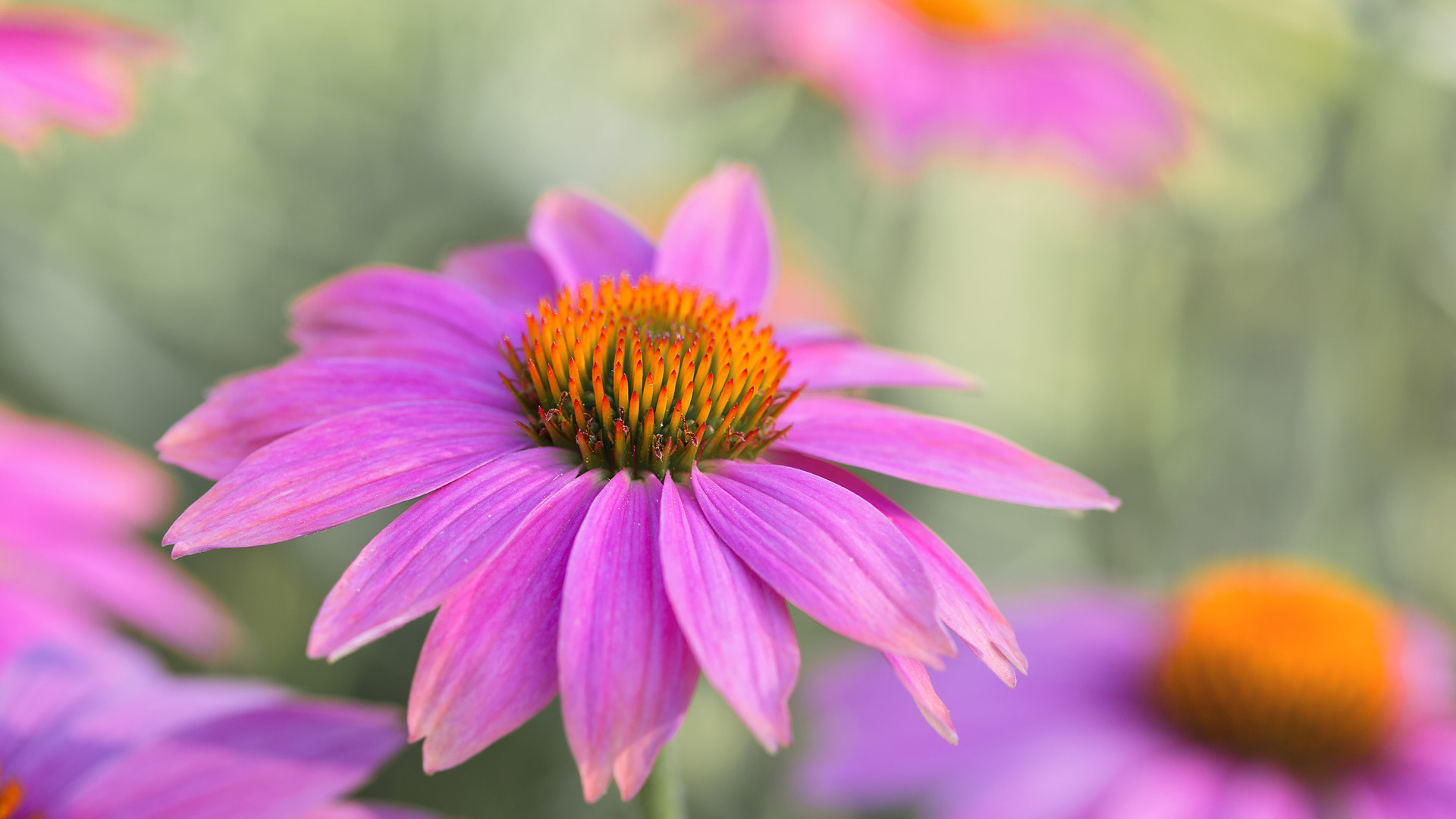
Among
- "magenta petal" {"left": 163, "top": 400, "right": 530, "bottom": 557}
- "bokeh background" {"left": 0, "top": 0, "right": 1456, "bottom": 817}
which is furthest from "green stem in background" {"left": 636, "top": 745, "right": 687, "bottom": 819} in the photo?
"bokeh background" {"left": 0, "top": 0, "right": 1456, "bottom": 817}

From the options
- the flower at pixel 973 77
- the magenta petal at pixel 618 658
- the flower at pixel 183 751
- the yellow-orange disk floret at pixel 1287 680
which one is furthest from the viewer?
the flower at pixel 973 77

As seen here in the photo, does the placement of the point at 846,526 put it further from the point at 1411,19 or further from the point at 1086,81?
the point at 1086,81

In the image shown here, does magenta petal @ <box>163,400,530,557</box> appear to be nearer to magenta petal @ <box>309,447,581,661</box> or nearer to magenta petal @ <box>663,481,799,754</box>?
magenta petal @ <box>309,447,581,661</box>

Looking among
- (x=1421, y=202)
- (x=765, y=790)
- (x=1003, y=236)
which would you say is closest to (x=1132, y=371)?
(x=1421, y=202)

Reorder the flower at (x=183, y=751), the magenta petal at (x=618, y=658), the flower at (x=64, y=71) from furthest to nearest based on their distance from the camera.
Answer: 1. the flower at (x=64, y=71)
2. the flower at (x=183, y=751)
3. the magenta petal at (x=618, y=658)

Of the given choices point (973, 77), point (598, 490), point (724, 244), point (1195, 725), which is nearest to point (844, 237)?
point (973, 77)

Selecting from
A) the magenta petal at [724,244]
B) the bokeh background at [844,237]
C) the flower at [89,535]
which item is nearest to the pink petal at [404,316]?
the magenta petal at [724,244]

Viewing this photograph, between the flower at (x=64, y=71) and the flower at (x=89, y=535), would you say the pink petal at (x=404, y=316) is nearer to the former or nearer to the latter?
the flower at (x=64, y=71)
